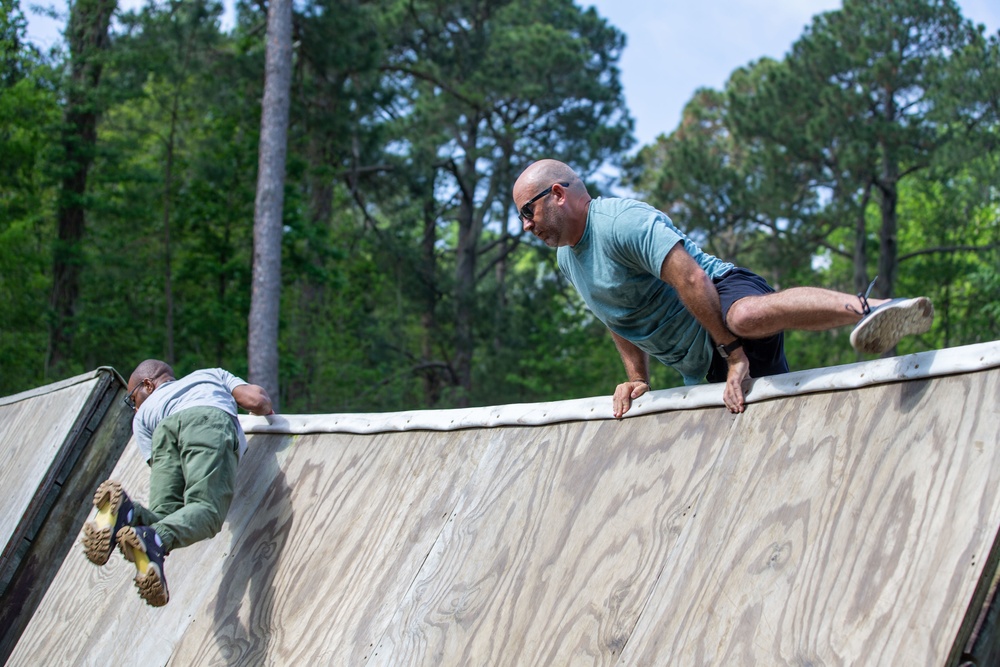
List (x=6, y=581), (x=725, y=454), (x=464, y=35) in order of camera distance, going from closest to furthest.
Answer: (x=725, y=454) → (x=6, y=581) → (x=464, y=35)

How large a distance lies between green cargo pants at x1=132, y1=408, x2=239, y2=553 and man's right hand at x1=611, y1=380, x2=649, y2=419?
5.70 ft

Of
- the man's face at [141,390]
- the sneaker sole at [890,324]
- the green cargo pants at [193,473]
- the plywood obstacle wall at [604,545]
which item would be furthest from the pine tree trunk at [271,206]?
the sneaker sole at [890,324]

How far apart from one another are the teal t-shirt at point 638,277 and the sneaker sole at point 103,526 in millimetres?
1943

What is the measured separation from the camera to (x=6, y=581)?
534 cm

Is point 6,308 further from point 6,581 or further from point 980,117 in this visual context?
point 980,117

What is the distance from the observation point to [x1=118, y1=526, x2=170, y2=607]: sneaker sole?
369 centimetres

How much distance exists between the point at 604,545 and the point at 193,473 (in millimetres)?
1930

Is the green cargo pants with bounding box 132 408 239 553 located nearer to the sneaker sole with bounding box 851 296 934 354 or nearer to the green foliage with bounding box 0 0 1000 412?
the sneaker sole with bounding box 851 296 934 354

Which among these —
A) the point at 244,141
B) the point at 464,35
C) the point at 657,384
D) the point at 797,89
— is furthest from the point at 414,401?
the point at 797,89

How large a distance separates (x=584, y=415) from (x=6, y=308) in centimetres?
1594

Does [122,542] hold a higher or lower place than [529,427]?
lower

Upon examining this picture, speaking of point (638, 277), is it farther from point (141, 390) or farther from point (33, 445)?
point (33, 445)

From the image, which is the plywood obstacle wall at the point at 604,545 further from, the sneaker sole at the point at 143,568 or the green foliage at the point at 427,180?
the green foliage at the point at 427,180

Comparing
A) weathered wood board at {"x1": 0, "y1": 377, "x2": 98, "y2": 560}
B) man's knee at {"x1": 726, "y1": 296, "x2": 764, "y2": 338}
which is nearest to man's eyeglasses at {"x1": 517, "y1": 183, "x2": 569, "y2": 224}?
man's knee at {"x1": 726, "y1": 296, "x2": 764, "y2": 338}
